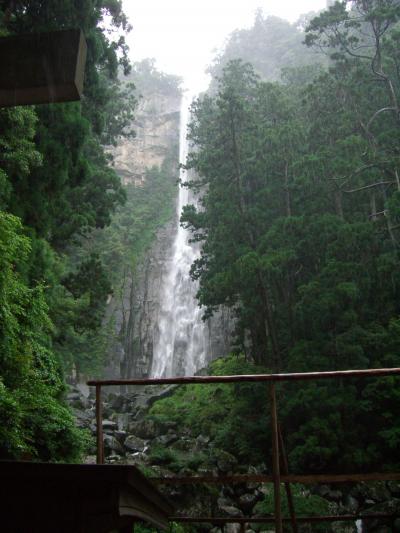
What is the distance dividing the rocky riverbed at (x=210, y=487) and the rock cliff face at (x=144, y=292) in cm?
1086

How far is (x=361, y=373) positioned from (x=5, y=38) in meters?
2.45

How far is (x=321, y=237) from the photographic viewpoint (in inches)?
495

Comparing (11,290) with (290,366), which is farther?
(290,366)

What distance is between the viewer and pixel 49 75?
1646mm

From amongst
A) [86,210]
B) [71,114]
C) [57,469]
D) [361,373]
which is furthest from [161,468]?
[57,469]

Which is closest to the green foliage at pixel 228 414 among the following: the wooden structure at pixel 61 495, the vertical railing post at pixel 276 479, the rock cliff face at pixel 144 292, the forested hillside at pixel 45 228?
the forested hillside at pixel 45 228

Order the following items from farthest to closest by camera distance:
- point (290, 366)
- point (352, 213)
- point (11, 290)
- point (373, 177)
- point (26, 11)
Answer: point (352, 213), point (373, 177), point (290, 366), point (26, 11), point (11, 290)

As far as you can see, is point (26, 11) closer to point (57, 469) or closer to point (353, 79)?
point (57, 469)

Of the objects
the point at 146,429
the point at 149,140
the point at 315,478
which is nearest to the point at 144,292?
the point at 149,140

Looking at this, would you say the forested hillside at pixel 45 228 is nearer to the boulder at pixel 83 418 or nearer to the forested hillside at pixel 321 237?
the boulder at pixel 83 418

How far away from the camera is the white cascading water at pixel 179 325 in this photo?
80.6 ft

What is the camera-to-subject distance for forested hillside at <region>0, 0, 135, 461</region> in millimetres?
4844

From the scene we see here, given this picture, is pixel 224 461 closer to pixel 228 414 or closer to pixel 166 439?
pixel 166 439

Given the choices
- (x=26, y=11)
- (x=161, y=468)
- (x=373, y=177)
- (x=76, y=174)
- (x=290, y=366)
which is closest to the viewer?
(x=26, y=11)
